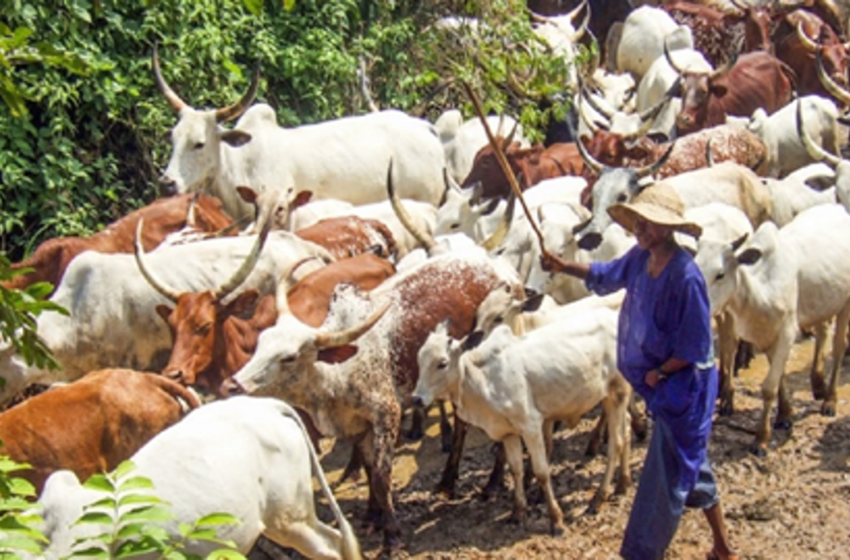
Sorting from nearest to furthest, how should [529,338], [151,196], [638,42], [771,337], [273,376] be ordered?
1. [273,376]
2. [529,338]
3. [771,337]
4. [151,196]
5. [638,42]

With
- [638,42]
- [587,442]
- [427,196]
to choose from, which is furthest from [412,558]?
[638,42]

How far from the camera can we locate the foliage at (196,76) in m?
10.5

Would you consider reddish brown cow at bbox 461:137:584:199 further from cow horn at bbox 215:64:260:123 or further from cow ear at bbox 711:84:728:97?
cow horn at bbox 215:64:260:123

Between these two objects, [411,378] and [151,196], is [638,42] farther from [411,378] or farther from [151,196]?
[411,378]

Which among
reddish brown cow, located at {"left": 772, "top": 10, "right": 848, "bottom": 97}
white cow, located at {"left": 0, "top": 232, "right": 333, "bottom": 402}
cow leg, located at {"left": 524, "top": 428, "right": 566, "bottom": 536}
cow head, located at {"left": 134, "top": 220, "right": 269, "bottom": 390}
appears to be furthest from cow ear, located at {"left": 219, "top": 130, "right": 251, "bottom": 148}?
reddish brown cow, located at {"left": 772, "top": 10, "right": 848, "bottom": 97}

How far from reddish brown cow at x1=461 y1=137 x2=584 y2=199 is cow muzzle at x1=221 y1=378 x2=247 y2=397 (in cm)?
389

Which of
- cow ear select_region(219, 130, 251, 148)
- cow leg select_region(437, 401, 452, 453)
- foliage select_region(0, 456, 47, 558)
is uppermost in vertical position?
foliage select_region(0, 456, 47, 558)

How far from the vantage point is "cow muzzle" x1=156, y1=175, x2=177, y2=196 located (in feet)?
33.1

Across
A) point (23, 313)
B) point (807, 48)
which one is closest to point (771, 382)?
point (23, 313)

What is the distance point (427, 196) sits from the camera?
37.1 feet

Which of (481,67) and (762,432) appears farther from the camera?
(481,67)

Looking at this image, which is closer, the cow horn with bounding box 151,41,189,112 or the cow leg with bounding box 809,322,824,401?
the cow leg with bounding box 809,322,824,401

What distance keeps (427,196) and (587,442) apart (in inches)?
127

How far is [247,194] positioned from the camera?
1000cm
